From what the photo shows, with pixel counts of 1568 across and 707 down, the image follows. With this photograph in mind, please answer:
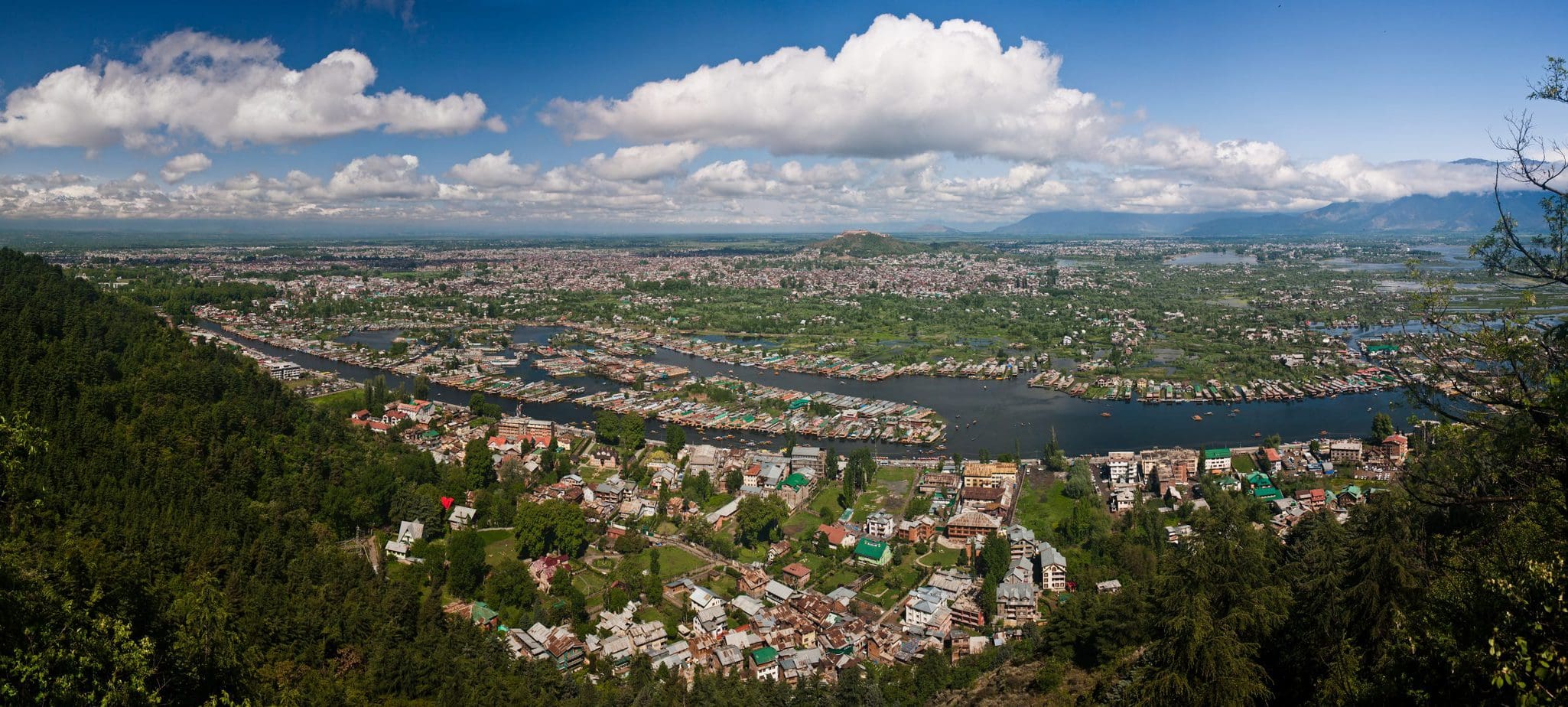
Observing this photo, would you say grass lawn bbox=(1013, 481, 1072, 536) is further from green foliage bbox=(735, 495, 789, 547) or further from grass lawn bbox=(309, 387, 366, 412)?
grass lawn bbox=(309, 387, 366, 412)

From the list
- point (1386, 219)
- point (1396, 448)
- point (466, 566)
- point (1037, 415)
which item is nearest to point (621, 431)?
point (466, 566)

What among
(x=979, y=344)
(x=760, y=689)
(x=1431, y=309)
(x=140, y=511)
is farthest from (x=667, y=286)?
(x=1431, y=309)

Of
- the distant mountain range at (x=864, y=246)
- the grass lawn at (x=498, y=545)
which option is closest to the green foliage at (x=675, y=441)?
the grass lawn at (x=498, y=545)

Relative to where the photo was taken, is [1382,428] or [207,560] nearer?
[207,560]

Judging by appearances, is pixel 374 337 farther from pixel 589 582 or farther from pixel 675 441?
pixel 589 582

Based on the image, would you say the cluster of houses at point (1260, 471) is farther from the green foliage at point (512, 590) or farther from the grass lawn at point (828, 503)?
the green foliage at point (512, 590)

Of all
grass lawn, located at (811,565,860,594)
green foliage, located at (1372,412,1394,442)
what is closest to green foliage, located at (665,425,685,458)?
grass lawn, located at (811,565,860,594)

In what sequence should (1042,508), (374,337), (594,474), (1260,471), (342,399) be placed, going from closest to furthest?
(1042,508)
(1260,471)
(594,474)
(342,399)
(374,337)
